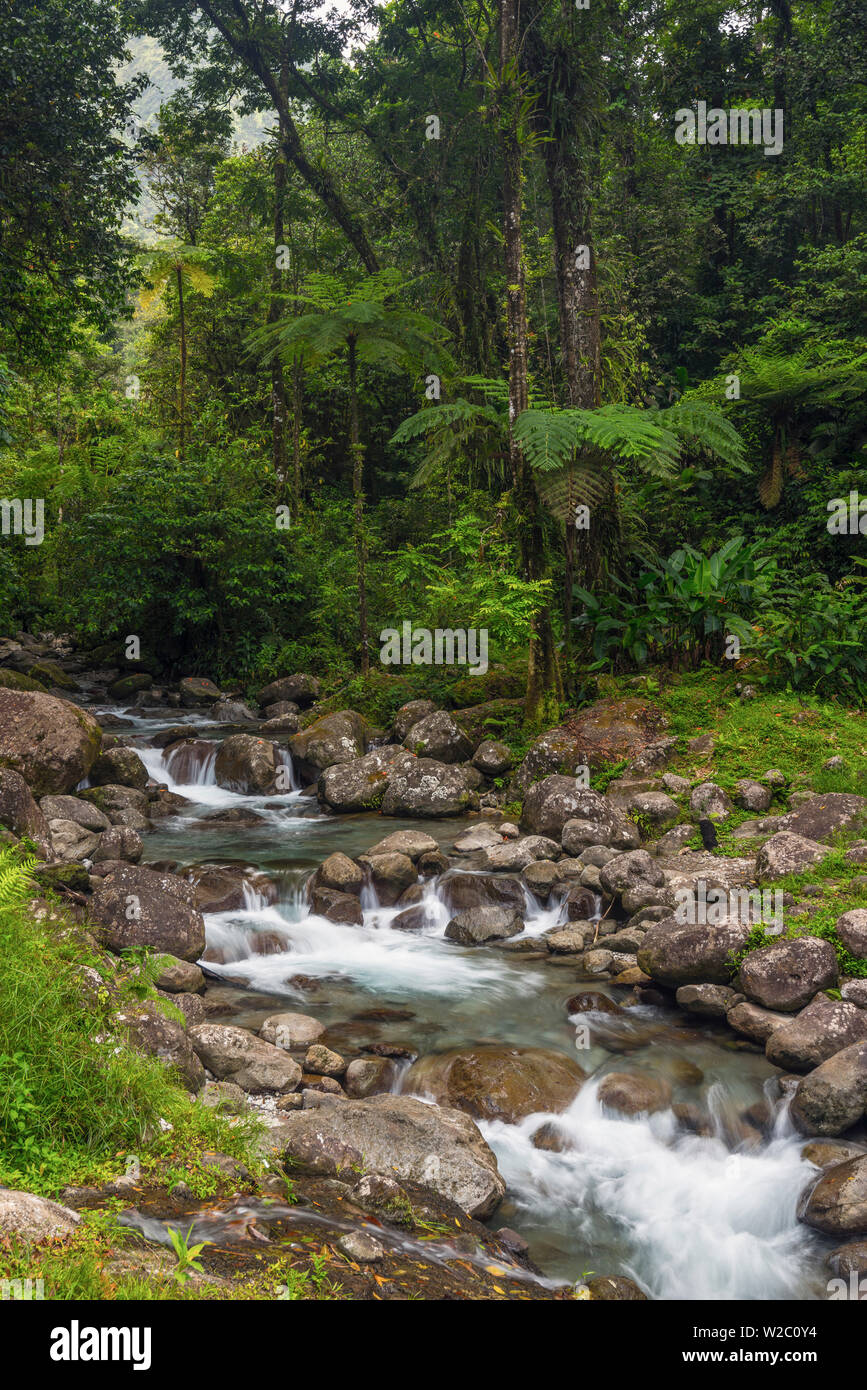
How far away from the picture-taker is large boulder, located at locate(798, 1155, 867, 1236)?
14.8ft

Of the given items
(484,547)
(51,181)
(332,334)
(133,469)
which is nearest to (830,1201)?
(484,547)

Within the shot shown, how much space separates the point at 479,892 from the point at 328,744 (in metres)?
4.49

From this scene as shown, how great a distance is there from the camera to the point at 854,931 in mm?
6203

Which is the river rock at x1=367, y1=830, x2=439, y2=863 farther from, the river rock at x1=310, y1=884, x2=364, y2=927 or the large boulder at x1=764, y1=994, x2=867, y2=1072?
the large boulder at x1=764, y1=994, x2=867, y2=1072

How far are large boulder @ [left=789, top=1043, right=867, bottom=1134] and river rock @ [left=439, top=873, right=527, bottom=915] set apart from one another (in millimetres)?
3345

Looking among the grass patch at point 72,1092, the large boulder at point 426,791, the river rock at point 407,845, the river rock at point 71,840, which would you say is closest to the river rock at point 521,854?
the river rock at point 407,845

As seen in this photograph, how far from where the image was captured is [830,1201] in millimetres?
4621

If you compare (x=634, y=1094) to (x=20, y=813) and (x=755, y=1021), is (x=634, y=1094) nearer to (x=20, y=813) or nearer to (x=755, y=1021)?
(x=755, y=1021)

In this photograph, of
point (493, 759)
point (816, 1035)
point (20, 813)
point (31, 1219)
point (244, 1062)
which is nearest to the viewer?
point (31, 1219)

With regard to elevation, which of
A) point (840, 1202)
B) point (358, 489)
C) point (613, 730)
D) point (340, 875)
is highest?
point (358, 489)

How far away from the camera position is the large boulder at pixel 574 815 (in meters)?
9.12

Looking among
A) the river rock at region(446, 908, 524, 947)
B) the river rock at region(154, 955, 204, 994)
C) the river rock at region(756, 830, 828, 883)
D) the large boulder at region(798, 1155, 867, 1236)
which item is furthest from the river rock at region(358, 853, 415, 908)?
the large boulder at region(798, 1155, 867, 1236)

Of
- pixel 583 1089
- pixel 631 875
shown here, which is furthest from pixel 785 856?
pixel 583 1089

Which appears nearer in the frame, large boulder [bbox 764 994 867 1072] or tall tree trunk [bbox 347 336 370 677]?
large boulder [bbox 764 994 867 1072]
